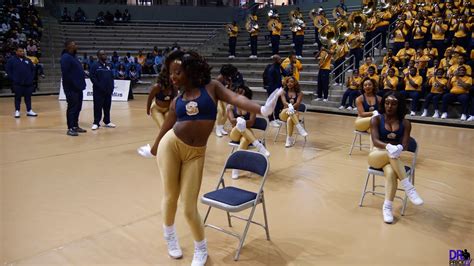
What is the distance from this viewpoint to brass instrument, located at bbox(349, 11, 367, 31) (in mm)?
13495

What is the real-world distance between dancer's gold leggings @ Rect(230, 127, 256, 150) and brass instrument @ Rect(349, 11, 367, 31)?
889 centimetres

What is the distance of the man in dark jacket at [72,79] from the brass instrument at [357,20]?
28.9 feet

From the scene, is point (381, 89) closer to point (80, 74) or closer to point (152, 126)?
point (152, 126)

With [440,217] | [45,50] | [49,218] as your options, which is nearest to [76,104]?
[49,218]

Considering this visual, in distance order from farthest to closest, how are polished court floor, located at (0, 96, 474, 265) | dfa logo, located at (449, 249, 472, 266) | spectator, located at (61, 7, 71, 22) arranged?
spectator, located at (61, 7, 71, 22) < polished court floor, located at (0, 96, 474, 265) < dfa logo, located at (449, 249, 472, 266)

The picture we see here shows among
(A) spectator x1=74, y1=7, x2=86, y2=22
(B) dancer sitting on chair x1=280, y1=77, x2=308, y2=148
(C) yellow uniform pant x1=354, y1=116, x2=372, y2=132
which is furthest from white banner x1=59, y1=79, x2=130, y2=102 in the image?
(C) yellow uniform pant x1=354, y1=116, x2=372, y2=132

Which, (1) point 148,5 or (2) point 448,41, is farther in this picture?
(1) point 148,5

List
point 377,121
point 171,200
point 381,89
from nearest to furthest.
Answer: point 171,200 → point 377,121 → point 381,89

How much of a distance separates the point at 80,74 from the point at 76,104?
2.09ft

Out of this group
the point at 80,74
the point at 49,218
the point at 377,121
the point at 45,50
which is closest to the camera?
the point at 49,218

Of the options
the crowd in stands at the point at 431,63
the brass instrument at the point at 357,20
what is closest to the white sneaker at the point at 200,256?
the crowd in stands at the point at 431,63

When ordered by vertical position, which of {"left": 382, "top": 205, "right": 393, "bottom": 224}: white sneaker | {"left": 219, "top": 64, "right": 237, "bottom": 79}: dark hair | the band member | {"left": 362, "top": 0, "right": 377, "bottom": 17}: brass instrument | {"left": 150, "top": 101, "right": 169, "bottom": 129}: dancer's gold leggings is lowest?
{"left": 382, "top": 205, "right": 393, "bottom": 224}: white sneaker

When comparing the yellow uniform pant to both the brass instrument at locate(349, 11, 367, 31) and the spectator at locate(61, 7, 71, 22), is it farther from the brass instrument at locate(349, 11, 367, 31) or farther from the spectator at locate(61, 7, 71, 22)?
the spectator at locate(61, 7, 71, 22)

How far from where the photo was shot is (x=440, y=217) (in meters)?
4.38
